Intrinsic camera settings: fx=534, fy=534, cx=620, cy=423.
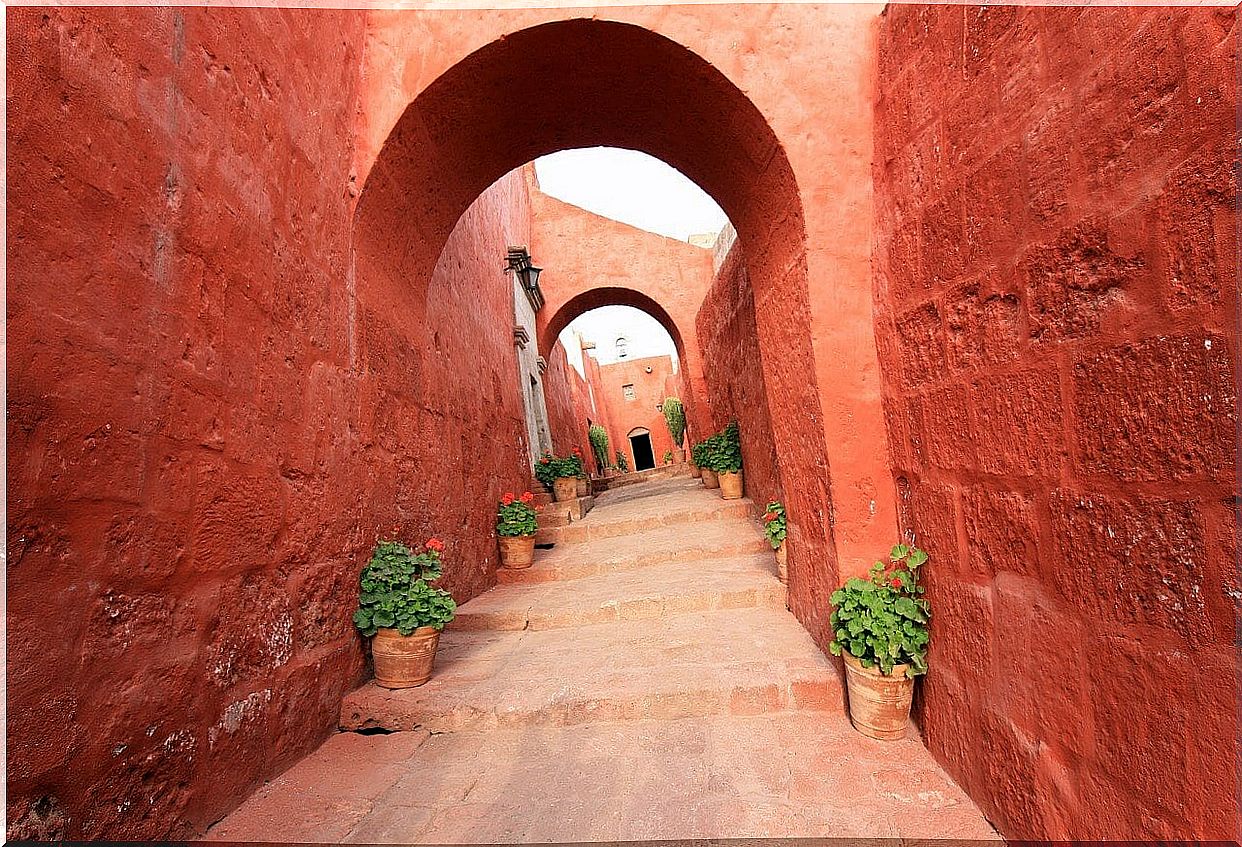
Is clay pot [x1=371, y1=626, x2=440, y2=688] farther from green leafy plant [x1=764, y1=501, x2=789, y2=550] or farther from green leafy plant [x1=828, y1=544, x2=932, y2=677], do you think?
green leafy plant [x1=764, y1=501, x2=789, y2=550]

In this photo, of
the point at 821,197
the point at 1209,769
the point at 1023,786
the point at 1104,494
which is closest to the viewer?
the point at 1209,769

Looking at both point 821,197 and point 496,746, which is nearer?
point 496,746

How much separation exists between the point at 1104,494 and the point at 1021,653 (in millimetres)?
563

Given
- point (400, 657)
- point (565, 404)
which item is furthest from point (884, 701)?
point (565, 404)

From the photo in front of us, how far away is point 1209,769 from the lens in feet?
3.35

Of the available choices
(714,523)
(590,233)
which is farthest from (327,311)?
(590,233)

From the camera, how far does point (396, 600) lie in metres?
2.55

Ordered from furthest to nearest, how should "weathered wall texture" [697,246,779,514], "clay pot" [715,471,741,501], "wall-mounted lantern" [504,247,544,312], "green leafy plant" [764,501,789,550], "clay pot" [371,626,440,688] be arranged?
"wall-mounted lantern" [504,247,544,312] < "clay pot" [715,471,741,501] < "weathered wall texture" [697,246,779,514] < "green leafy plant" [764,501,789,550] < "clay pot" [371,626,440,688]

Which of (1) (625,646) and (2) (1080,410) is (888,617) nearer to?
(2) (1080,410)

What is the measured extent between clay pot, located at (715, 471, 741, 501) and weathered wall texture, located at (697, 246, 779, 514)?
3.1 inches

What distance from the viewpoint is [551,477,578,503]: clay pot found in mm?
6969

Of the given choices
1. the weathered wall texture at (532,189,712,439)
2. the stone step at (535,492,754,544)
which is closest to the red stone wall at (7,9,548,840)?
the stone step at (535,492,754,544)

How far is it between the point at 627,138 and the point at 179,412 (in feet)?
9.99

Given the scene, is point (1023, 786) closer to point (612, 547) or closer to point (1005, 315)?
point (1005, 315)
